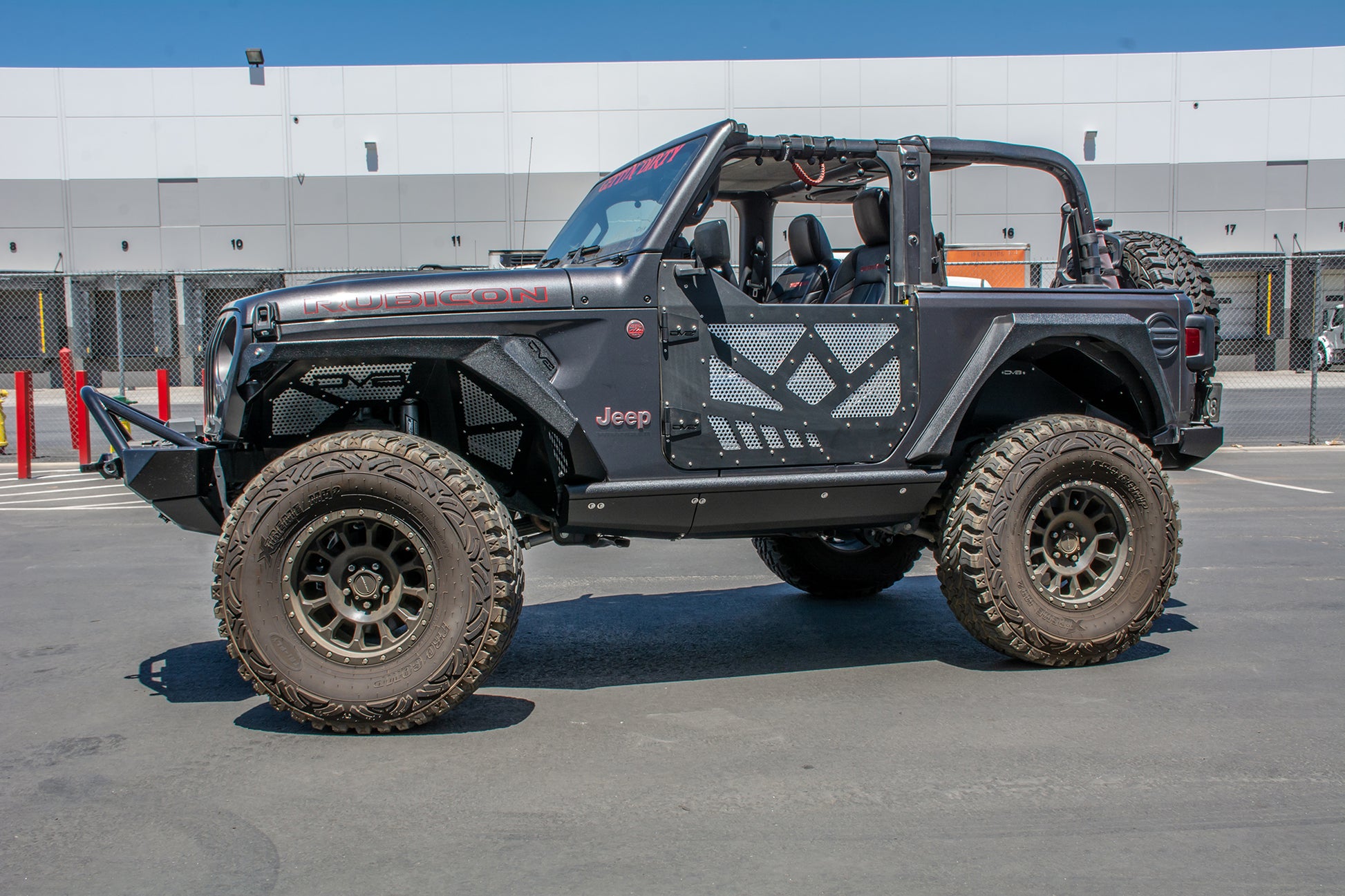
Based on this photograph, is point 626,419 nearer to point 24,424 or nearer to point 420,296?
point 420,296

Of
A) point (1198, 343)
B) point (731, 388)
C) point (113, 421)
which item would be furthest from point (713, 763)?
point (1198, 343)

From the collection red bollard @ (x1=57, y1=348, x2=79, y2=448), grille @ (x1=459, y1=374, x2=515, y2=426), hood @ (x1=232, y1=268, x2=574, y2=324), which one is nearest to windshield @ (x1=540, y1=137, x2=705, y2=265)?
hood @ (x1=232, y1=268, x2=574, y2=324)

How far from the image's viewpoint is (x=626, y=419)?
13.7 feet

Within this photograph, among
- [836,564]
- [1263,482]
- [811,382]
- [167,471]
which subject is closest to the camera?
[167,471]

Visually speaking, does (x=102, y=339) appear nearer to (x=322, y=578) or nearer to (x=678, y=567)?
(x=678, y=567)

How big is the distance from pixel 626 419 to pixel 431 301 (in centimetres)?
85

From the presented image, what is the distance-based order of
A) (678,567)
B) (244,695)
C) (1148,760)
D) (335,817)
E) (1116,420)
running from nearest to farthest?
(335,817) < (1148,760) < (244,695) < (1116,420) < (678,567)

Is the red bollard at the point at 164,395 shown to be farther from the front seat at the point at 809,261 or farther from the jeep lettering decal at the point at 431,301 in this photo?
the jeep lettering decal at the point at 431,301

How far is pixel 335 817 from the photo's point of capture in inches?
126

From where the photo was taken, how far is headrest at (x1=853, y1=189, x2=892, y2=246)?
15.7ft

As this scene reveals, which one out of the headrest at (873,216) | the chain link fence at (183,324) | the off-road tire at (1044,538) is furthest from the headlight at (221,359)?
the chain link fence at (183,324)

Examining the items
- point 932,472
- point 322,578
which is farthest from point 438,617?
point 932,472

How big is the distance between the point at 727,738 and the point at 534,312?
1691 mm

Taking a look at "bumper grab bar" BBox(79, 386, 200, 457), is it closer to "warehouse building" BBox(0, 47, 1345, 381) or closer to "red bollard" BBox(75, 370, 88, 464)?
"red bollard" BBox(75, 370, 88, 464)
